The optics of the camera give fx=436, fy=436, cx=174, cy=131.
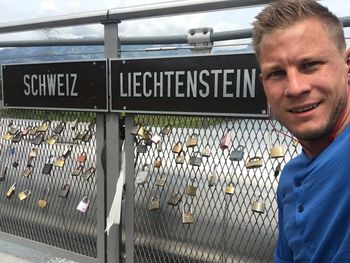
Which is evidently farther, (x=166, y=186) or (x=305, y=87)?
(x=166, y=186)

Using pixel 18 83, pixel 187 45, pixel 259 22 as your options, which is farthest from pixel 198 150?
pixel 18 83

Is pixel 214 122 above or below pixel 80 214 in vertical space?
above

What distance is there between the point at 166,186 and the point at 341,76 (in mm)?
1262

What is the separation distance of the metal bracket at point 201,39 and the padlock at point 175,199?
0.72m

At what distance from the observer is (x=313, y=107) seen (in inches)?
46.7

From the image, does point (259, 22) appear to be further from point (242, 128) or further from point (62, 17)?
point (62, 17)

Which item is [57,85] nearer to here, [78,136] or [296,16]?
[78,136]

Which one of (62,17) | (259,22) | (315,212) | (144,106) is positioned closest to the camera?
(315,212)

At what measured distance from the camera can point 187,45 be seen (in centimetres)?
214

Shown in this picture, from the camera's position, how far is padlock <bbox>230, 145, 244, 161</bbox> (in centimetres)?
201

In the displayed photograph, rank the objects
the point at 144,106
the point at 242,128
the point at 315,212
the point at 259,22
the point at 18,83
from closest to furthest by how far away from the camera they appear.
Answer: the point at 315,212
the point at 259,22
the point at 242,128
the point at 144,106
the point at 18,83

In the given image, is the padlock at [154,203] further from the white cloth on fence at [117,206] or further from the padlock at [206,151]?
the padlock at [206,151]

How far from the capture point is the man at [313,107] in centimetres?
110

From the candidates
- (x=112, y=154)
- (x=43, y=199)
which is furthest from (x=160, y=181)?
(x=43, y=199)
